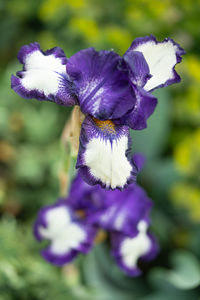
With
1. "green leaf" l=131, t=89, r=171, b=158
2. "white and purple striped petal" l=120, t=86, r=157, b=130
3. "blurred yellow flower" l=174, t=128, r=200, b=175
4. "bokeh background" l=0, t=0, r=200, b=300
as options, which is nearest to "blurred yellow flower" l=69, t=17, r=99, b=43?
"bokeh background" l=0, t=0, r=200, b=300

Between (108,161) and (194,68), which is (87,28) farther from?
(108,161)

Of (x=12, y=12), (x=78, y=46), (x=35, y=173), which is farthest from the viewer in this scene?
(x=12, y=12)

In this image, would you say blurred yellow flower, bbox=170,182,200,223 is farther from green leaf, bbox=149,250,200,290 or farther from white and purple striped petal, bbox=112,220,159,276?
white and purple striped petal, bbox=112,220,159,276

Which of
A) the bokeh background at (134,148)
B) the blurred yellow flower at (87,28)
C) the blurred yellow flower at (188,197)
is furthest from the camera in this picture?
the blurred yellow flower at (87,28)

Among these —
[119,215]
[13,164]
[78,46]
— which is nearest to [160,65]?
[119,215]

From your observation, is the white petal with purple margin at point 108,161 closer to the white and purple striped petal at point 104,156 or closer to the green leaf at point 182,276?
the white and purple striped petal at point 104,156

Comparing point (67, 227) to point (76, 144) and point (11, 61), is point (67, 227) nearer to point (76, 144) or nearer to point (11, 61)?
point (76, 144)

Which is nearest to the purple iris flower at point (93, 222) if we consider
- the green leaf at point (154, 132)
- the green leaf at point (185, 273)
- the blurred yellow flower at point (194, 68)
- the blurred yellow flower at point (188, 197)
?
the green leaf at point (185, 273)
